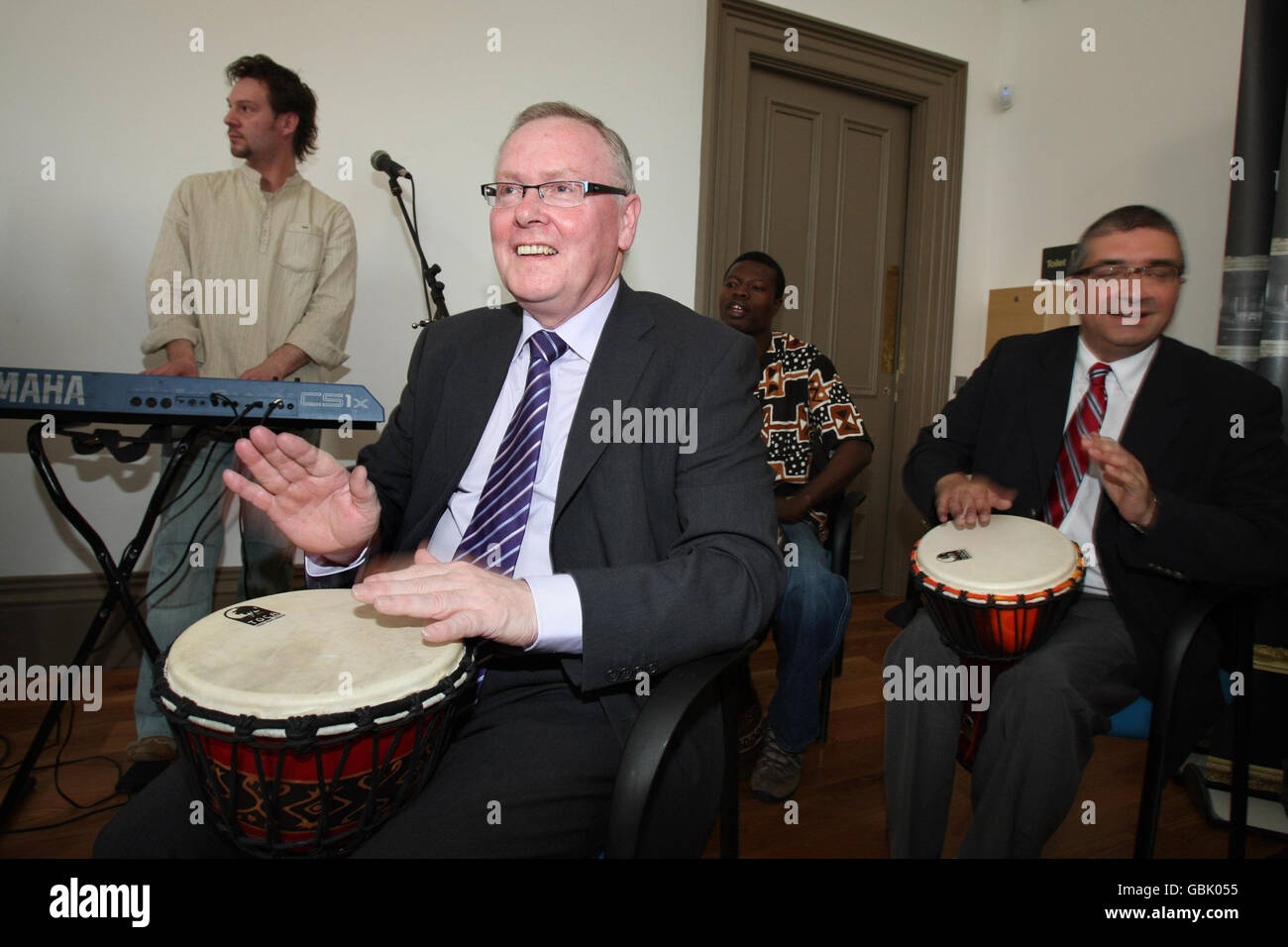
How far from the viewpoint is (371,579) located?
41.0 inches

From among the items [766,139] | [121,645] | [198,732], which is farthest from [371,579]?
[766,139]

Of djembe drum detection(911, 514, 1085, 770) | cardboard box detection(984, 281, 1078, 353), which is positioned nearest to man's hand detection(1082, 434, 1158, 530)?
djembe drum detection(911, 514, 1085, 770)

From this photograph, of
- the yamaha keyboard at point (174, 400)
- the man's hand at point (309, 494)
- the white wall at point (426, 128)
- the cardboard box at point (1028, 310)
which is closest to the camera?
the man's hand at point (309, 494)

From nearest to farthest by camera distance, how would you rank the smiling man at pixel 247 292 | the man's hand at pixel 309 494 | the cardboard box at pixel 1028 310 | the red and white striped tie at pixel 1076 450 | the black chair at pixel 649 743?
the black chair at pixel 649 743
the man's hand at pixel 309 494
the red and white striped tie at pixel 1076 450
the smiling man at pixel 247 292
the cardboard box at pixel 1028 310

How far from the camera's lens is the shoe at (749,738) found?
2.29 meters

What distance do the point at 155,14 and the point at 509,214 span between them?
2169 mm

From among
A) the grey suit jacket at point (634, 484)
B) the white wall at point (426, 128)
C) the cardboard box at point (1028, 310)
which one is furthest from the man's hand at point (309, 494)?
the cardboard box at point (1028, 310)

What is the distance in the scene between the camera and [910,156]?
163 inches

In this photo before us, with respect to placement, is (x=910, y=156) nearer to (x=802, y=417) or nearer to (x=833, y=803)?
(x=802, y=417)

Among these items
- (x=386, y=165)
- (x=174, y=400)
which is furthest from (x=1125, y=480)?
(x=386, y=165)

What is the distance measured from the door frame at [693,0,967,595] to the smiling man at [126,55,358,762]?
1.68 meters

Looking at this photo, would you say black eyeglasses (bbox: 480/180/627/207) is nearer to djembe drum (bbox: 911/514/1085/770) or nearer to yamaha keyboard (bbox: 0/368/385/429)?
yamaha keyboard (bbox: 0/368/385/429)

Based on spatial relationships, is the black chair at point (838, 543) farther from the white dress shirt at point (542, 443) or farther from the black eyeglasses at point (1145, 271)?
the white dress shirt at point (542, 443)

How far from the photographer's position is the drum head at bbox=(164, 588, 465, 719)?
3.01 feet
